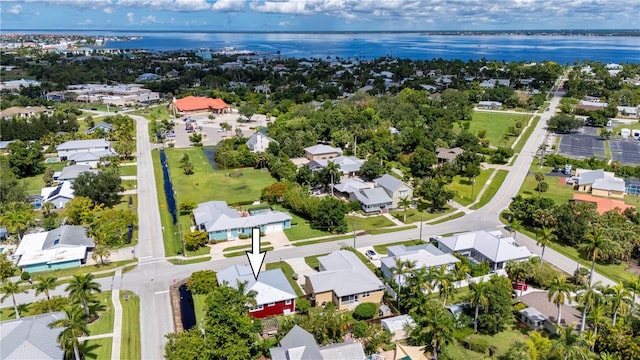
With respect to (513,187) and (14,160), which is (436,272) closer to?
(513,187)

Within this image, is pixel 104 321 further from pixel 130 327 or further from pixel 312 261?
pixel 312 261

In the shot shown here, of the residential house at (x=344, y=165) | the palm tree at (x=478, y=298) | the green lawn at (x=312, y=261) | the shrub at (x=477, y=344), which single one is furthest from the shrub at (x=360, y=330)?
the residential house at (x=344, y=165)

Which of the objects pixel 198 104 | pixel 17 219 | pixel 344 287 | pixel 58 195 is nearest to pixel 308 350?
pixel 344 287

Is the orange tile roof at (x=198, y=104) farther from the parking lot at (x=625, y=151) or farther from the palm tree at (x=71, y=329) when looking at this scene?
the palm tree at (x=71, y=329)

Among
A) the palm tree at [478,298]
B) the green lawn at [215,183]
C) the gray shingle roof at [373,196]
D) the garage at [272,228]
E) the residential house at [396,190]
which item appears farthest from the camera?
the green lawn at [215,183]

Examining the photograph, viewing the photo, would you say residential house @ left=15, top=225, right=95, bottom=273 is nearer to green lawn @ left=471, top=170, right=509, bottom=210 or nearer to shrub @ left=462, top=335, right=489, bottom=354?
shrub @ left=462, top=335, right=489, bottom=354

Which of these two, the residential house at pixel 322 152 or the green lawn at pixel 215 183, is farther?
the residential house at pixel 322 152

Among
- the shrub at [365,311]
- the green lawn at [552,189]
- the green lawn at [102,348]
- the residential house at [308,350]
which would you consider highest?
the residential house at [308,350]
